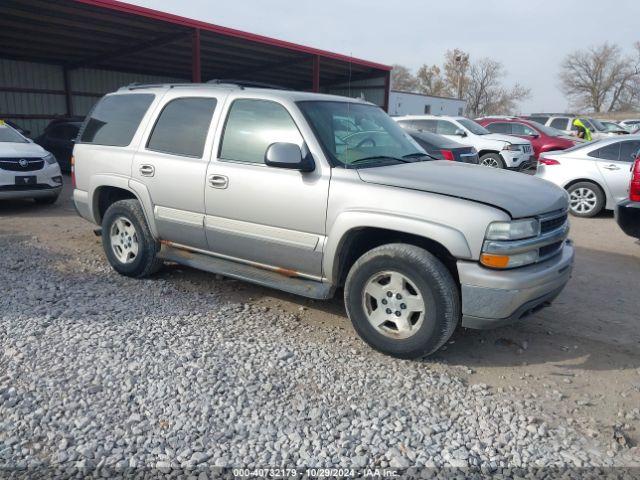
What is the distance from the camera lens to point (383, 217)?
377cm

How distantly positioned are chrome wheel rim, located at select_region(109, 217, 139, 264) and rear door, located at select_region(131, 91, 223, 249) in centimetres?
48

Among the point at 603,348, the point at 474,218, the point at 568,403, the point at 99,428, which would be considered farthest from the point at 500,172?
the point at 99,428

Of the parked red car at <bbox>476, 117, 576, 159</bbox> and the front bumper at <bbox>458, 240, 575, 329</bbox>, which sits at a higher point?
the parked red car at <bbox>476, 117, 576, 159</bbox>

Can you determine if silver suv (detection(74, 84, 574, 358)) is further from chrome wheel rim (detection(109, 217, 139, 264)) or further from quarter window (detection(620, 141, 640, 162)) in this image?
quarter window (detection(620, 141, 640, 162))

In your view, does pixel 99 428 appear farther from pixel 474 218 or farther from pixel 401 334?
pixel 474 218

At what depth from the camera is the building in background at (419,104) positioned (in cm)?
3742

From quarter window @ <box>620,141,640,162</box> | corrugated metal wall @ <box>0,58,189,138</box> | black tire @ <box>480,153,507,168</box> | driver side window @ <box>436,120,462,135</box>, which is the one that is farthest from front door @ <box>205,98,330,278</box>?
corrugated metal wall @ <box>0,58,189,138</box>

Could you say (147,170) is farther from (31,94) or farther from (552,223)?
(31,94)

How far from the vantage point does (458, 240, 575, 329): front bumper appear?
3487mm

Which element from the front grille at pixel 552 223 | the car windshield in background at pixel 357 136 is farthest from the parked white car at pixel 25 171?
the front grille at pixel 552 223

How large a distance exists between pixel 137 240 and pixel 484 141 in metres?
11.6

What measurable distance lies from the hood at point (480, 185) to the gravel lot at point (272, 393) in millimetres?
1192

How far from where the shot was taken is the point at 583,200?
9.71m

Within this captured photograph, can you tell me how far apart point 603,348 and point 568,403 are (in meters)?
1.07
